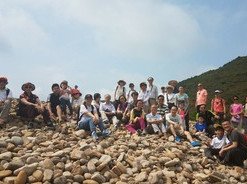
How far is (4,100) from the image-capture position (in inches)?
596

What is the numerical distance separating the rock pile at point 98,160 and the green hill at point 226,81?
78.7 ft

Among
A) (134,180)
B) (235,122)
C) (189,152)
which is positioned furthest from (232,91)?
(134,180)

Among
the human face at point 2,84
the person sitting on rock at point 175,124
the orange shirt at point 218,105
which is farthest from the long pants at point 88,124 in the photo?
the orange shirt at point 218,105

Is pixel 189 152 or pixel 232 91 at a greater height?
pixel 232 91

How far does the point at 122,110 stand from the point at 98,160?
19.9 feet

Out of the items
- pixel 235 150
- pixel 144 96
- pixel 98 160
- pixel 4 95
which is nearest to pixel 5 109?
pixel 4 95

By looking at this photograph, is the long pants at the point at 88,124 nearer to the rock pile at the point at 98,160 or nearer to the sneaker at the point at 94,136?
the sneaker at the point at 94,136

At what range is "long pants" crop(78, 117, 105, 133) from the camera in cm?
1458

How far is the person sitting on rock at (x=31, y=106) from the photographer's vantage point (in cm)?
1549

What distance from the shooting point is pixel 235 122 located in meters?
17.7

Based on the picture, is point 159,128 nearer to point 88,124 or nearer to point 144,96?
point 144,96

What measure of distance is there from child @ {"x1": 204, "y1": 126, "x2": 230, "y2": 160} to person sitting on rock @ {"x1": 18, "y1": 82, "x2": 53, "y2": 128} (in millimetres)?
5928

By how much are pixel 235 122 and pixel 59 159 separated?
9156 millimetres

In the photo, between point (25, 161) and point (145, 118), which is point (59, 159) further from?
point (145, 118)
